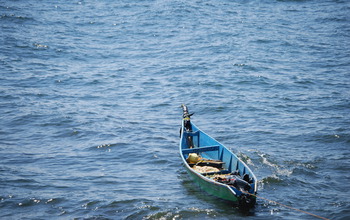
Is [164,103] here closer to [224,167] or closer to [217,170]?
[224,167]

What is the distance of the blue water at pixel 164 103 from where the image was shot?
14797 millimetres

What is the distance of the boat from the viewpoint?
1305cm

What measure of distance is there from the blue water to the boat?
1.88 ft

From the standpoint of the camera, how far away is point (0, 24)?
38.4 meters

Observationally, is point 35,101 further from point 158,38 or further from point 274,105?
point 158,38

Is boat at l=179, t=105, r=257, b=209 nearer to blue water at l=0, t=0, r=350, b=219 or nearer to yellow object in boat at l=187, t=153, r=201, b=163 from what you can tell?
yellow object in boat at l=187, t=153, r=201, b=163

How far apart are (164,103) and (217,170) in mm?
10242

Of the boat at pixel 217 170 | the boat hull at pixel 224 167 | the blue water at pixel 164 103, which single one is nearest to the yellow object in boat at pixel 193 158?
the boat at pixel 217 170

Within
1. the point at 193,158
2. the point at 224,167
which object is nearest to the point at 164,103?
the point at 193,158

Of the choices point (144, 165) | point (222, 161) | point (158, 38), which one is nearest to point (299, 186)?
point (222, 161)

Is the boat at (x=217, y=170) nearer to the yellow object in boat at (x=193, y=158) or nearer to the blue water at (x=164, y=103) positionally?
the yellow object in boat at (x=193, y=158)

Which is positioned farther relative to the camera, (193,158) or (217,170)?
(193,158)

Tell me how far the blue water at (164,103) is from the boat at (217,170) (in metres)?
0.57

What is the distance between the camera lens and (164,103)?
25.0m
